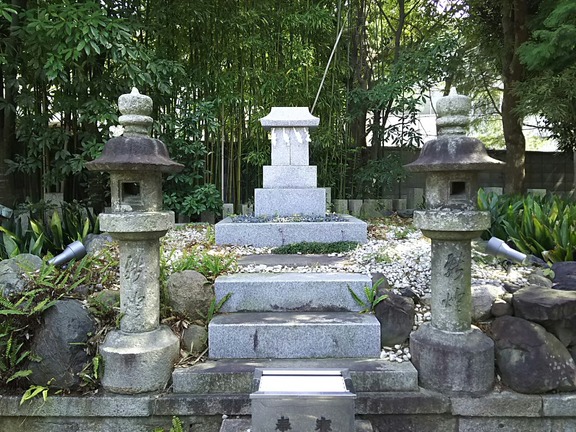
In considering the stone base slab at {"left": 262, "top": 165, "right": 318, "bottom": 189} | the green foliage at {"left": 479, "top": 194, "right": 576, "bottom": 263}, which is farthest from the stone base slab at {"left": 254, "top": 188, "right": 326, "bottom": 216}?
the green foliage at {"left": 479, "top": 194, "right": 576, "bottom": 263}

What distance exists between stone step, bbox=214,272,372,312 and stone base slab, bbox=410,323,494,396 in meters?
0.66

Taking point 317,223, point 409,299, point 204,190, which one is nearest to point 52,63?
point 204,190

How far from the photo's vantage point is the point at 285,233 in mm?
4809

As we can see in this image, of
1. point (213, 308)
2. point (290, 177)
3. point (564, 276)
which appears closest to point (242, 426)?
point (213, 308)

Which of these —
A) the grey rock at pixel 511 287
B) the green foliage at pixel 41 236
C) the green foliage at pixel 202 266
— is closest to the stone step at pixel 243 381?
the green foliage at pixel 202 266

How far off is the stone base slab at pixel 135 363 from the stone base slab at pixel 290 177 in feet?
12.0

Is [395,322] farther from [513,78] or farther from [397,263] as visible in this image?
[513,78]

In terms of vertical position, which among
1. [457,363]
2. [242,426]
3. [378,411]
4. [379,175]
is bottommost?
[378,411]

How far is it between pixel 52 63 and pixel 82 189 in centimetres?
274

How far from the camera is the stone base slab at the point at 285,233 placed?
4.78 m

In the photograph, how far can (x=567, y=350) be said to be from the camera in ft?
8.89

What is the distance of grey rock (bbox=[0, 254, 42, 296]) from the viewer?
2906mm

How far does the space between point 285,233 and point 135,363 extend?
2539 millimetres

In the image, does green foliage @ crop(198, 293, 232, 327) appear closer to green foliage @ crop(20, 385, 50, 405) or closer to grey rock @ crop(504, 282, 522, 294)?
green foliage @ crop(20, 385, 50, 405)
